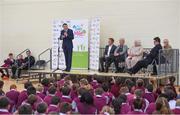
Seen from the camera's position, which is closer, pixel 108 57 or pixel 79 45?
pixel 108 57

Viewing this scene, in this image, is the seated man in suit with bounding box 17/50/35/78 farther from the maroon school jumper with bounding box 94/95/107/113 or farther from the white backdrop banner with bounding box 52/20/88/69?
the maroon school jumper with bounding box 94/95/107/113

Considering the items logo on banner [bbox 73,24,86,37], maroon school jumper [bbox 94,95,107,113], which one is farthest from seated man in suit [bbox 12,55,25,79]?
maroon school jumper [bbox 94,95,107,113]

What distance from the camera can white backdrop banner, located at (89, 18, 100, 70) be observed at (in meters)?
15.0

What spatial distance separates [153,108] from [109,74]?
6.43m

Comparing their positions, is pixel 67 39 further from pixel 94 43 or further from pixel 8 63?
pixel 8 63

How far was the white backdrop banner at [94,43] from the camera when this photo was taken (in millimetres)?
15031

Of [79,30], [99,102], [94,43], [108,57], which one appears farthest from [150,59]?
[99,102]

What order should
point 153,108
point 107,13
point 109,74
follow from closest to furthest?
point 153,108
point 109,74
point 107,13

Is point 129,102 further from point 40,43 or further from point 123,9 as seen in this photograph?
point 40,43

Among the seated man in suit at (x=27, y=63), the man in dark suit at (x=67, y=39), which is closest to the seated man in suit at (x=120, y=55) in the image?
the man in dark suit at (x=67, y=39)

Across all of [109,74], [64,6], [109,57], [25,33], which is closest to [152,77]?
[109,74]

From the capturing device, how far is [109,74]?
1242cm

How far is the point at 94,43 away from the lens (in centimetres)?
1520

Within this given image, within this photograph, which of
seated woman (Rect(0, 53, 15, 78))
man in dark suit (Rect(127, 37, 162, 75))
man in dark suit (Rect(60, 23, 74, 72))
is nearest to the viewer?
man in dark suit (Rect(127, 37, 162, 75))
